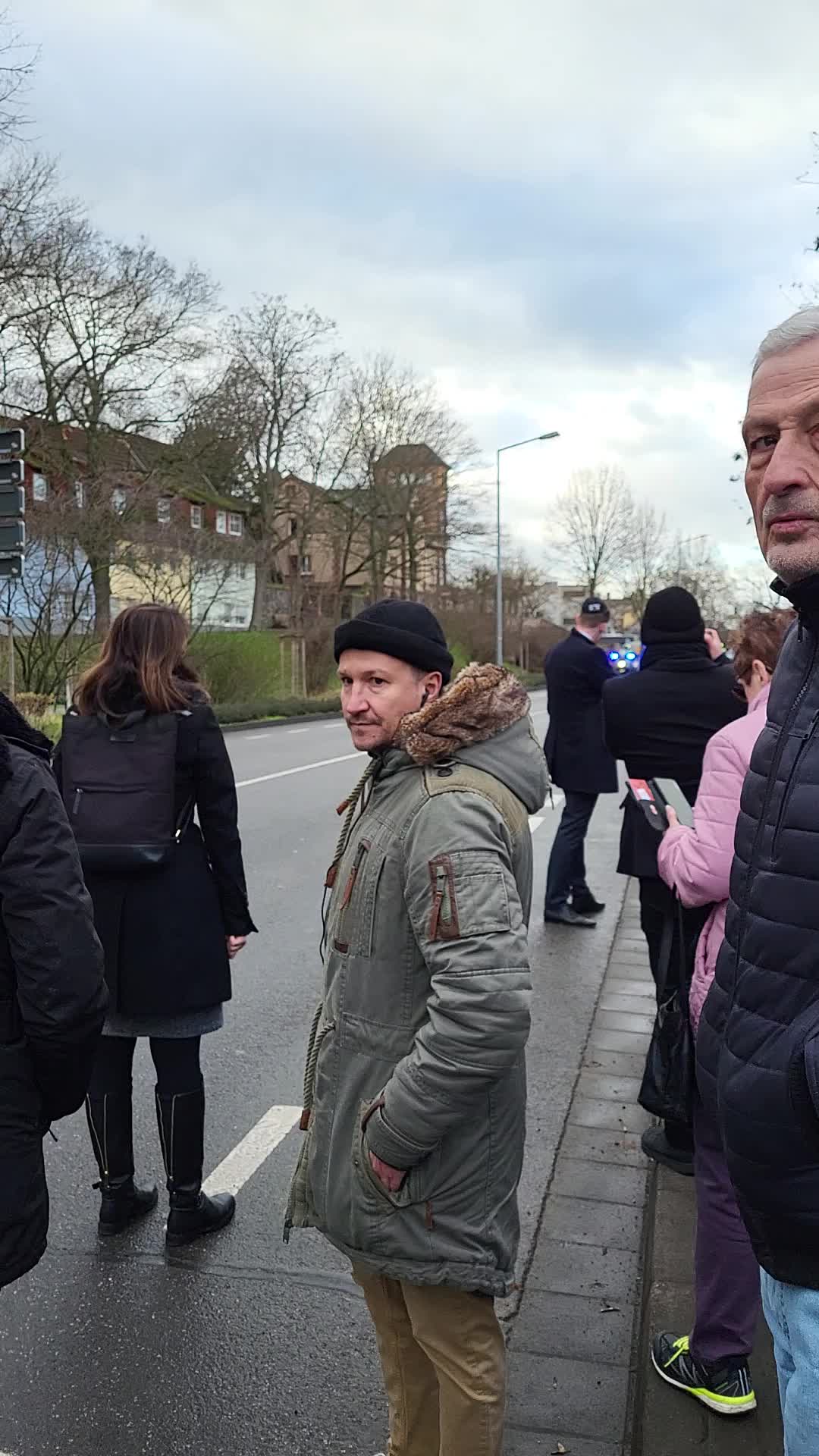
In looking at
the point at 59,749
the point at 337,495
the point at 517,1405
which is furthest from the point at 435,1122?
the point at 337,495

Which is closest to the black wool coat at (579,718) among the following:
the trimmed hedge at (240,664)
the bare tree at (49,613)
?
the bare tree at (49,613)

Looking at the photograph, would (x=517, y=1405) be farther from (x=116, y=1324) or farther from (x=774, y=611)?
(x=774, y=611)

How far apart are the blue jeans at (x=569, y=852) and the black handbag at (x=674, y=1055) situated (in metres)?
4.09

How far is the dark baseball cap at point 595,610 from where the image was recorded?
759cm

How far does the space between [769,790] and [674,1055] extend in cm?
156

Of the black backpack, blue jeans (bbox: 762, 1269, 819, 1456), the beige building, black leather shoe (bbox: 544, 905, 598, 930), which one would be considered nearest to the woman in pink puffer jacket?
blue jeans (bbox: 762, 1269, 819, 1456)

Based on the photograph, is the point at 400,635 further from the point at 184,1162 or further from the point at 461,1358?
the point at 184,1162

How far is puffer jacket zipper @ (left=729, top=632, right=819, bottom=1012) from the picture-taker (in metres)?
1.52

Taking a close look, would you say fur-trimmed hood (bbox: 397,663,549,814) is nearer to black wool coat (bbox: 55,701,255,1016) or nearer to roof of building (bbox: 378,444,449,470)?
black wool coat (bbox: 55,701,255,1016)

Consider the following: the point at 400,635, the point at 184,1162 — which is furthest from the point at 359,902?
the point at 184,1162

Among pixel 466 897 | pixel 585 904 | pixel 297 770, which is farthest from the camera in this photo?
pixel 297 770

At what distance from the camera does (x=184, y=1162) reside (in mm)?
3479

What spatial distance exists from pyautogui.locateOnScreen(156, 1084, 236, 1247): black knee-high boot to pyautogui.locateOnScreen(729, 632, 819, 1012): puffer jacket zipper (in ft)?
7.73

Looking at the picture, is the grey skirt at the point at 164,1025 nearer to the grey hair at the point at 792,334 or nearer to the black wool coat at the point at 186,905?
the black wool coat at the point at 186,905
